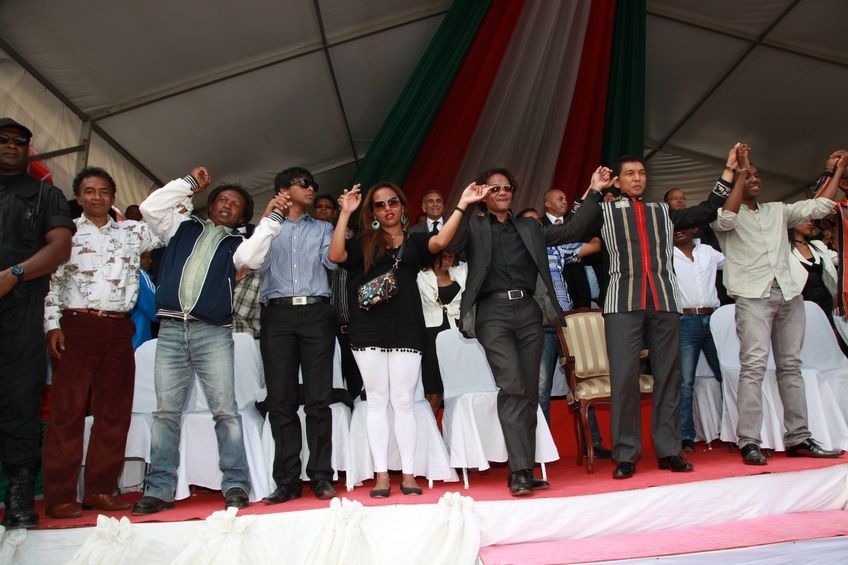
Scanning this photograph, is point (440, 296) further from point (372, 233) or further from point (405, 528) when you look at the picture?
point (405, 528)

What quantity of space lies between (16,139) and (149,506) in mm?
1653

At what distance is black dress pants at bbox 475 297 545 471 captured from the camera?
2.99 metres

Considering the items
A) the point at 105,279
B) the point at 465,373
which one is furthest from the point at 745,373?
the point at 105,279

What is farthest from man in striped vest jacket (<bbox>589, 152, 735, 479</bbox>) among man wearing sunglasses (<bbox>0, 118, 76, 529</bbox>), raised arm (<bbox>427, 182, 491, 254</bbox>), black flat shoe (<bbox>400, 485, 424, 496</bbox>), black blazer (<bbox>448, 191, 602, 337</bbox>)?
man wearing sunglasses (<bbox>0, 118, 76, 529</bbox>)

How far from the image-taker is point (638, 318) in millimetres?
3264

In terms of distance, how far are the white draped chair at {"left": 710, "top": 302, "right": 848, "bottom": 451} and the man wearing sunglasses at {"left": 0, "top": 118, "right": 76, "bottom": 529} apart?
3.45 meters

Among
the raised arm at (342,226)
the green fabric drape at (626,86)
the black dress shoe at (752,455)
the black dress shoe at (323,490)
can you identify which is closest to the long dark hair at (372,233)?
the raised arm at (342,226)

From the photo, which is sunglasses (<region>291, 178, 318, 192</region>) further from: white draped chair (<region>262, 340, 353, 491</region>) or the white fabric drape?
the white fabric drape

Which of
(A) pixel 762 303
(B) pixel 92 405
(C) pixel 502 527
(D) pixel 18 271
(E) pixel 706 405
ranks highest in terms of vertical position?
(D) pixel 18 271

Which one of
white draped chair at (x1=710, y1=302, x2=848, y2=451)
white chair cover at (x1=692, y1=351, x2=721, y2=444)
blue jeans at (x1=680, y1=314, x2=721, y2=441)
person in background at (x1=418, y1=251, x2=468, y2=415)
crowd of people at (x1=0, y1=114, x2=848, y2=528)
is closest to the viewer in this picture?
crowd of people at (x1=0, y1=114, x2=848, y2=528)

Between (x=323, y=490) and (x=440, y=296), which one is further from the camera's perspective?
(x=440, y=296)

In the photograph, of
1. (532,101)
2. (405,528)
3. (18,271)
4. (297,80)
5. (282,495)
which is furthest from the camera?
(532,101)

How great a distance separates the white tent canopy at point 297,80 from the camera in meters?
4.78

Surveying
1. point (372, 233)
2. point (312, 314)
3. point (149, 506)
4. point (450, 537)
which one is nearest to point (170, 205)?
point (312, 314)
